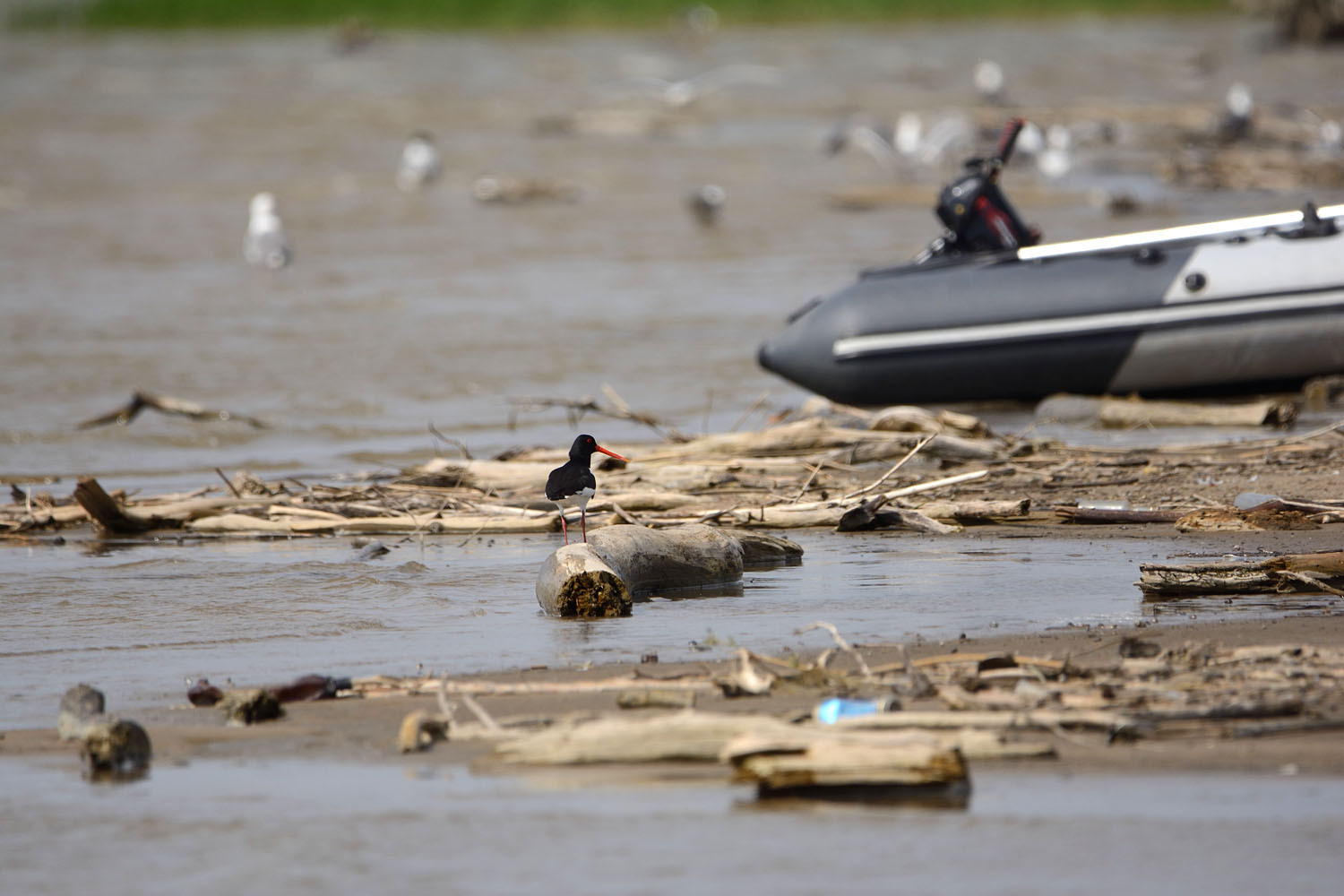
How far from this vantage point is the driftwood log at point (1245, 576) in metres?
5.36

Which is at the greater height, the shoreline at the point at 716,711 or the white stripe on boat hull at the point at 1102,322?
the white stripe on boat hull at the point at 1102,322

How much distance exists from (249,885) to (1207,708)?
2.10 metres

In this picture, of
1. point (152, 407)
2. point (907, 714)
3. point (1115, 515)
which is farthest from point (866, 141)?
point (907, 714)

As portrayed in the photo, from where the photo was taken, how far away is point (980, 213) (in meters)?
9.88

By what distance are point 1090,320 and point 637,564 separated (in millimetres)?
4343

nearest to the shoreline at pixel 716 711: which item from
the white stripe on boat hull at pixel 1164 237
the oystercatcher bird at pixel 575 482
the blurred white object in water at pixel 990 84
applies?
the oystercatcher bird at pixel 575 482

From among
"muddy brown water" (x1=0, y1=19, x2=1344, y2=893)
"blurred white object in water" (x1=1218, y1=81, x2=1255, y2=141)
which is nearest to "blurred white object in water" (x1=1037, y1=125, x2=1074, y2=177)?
"muddy brown water" (x1=0, y1=19, x2=1344, y2=893)

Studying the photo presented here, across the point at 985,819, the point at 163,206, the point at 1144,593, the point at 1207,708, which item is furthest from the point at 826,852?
the point at 163,206

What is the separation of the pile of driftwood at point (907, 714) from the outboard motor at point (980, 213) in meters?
5.48

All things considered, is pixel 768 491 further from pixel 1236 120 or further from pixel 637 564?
pixel 1236 120

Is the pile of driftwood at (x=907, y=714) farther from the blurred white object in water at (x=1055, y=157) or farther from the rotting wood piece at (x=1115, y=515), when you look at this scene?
the blurred white object in water at (x=1055, y=157)

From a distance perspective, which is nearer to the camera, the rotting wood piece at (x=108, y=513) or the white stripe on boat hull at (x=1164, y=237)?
the rotting wood piece at (x=108, y=513)

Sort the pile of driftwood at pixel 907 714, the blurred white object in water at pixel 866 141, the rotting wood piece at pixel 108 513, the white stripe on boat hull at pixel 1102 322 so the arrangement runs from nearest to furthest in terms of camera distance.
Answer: the pile of driftwood at pixel 907 714 < the rotting wood piece at pixel 108 513 < the white stripe on boat hull at pixel 1102 322 < the blurred white object in water at pixel 866 141

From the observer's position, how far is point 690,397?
35.4ft
